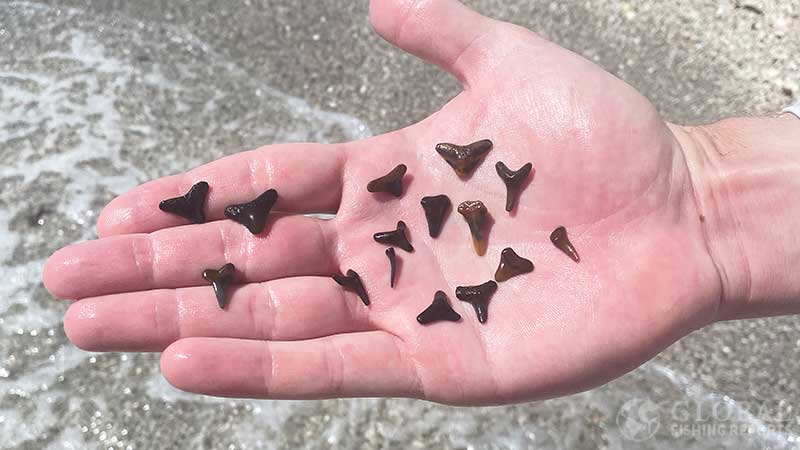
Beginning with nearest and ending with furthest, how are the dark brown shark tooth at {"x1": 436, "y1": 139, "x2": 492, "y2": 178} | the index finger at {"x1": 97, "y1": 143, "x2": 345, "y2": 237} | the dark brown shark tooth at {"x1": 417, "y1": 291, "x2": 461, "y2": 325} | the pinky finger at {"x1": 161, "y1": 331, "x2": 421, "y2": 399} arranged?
the pinky finger at {"x1": 161, "y1": 331, "x2": 421, "y2": 399} → the dark brown shark tooth at {"x1": 417, "y1": 291, "x2": 461, "y2": 325} → the index finger at {"x1": 97, "y1": 143, "x2": 345, "y2": 237} → the dark brown shark tooth at {"x1": 436, "y1": 139, "x2": 492, "y2": 178}

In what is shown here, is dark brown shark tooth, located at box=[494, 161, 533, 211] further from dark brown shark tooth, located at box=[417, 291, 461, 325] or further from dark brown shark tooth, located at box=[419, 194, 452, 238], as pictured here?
dark brown shark tooth, located at box=[417, 291, 461, 325]

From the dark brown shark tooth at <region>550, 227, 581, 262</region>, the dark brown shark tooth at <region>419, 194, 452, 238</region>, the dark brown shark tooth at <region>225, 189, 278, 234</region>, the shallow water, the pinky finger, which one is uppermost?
the dark brown shark tooth at <region>550, 227, 581, 262</region>

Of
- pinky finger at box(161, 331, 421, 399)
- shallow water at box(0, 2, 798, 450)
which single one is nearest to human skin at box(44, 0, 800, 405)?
pinky finger at box(161, 331, 421, 399)

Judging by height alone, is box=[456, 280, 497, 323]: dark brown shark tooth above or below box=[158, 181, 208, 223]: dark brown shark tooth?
above

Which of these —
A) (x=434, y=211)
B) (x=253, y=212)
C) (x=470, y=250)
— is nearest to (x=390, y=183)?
(x=434, y=211)

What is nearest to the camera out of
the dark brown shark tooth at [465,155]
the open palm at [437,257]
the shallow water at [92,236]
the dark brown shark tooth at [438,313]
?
the open palm at [437,257]

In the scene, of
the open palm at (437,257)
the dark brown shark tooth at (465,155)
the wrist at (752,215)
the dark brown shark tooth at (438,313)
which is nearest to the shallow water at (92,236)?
the wrist at (752,215)

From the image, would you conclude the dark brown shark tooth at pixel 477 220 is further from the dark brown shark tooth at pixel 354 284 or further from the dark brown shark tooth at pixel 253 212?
the dark brown shark tooth at pixel 253 212
